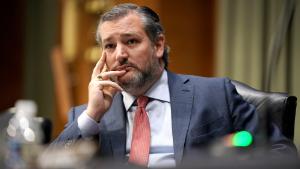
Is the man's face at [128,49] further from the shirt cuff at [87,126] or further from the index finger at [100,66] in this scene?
the shirt cuff at [87,126]

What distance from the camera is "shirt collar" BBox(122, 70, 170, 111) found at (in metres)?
2.08

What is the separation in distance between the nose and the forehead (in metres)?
0.05

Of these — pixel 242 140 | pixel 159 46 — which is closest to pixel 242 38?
pixel 159 46

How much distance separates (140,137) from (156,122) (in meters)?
0.10

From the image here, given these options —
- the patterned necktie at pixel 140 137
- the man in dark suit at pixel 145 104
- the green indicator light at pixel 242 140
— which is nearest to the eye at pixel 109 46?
the man in dark suit at pixel 145 104

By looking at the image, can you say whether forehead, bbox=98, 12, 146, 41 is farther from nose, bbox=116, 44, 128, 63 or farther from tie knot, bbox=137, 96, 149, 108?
tie knot, bbox=137, 96, 149, 108

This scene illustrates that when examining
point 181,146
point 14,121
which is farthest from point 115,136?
point 14,121

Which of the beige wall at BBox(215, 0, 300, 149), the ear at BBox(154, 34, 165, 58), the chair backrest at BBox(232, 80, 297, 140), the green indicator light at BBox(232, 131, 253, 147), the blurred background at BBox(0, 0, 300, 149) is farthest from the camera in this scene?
the blurred background at BBox(0, 0, 300, 149)

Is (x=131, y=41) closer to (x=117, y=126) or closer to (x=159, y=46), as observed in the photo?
(x=159, y=46)

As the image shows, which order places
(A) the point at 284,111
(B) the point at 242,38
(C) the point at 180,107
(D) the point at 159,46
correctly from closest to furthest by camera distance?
(A) the point at 284,111
(C) the point at 180,107
(D) the point at 159,46
(B) the point at 242,38

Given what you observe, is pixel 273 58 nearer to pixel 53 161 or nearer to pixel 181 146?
pixel 53 161

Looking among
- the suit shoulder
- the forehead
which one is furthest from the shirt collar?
the forehead

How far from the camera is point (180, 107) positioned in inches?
79.4

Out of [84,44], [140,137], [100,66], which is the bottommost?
[84,44]
